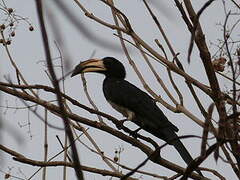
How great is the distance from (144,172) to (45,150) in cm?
64

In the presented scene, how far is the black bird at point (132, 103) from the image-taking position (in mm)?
4011

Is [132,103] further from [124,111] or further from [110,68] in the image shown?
[110,68]

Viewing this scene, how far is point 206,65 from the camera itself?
1786 millimetres

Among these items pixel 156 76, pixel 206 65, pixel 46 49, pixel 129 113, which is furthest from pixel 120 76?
pixel 46 49

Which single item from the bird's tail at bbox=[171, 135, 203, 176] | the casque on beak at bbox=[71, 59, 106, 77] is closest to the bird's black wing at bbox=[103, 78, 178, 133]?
the casque on beak at bbox=[71, 59, 106, 77]

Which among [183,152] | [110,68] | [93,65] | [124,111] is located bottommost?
[183,152]

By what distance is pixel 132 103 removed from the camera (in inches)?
174

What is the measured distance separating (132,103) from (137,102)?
0.05 m

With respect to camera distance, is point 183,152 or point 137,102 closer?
point 183,152

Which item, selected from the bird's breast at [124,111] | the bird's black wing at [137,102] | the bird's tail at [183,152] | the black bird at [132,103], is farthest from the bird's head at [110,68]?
the bird's tail at [183,152]

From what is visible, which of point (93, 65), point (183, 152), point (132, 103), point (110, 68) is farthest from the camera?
point (110, 68)

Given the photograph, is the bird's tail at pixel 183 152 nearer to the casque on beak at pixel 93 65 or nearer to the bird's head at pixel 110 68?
the casque on beak at pixel 93 65

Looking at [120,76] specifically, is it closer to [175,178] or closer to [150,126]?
[150,126]

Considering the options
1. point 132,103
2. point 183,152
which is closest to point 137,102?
point 132,103
